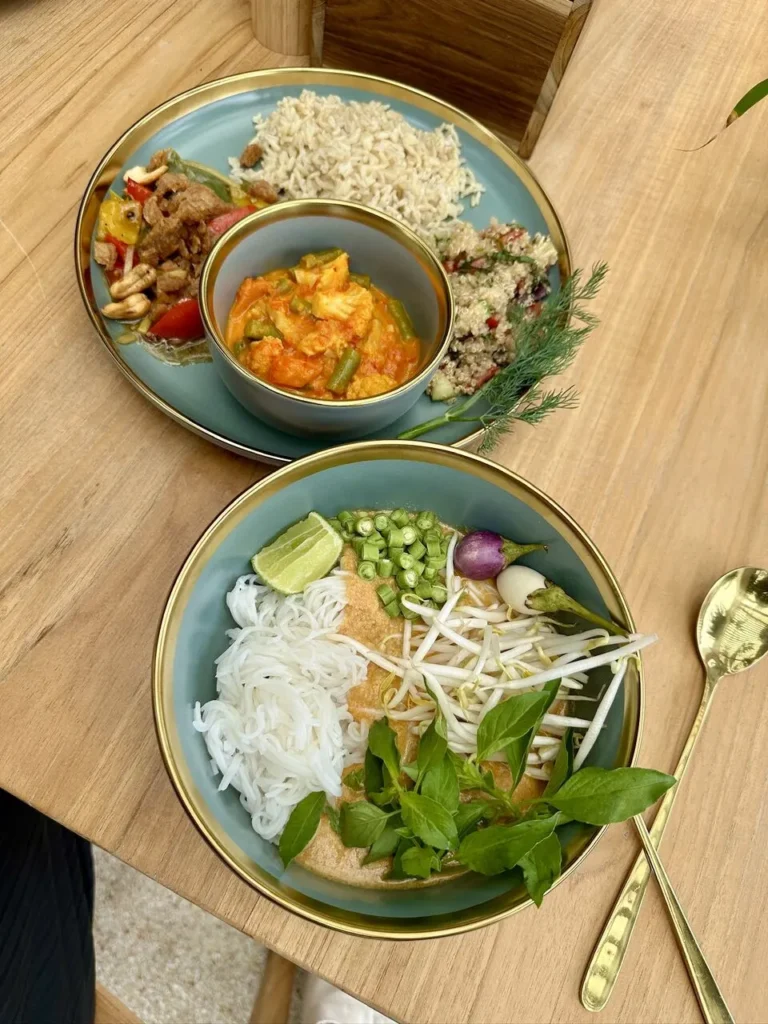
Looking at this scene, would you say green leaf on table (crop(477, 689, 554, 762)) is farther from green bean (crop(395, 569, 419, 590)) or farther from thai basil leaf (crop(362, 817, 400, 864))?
green bean (crop(395, 569, 419, 590))

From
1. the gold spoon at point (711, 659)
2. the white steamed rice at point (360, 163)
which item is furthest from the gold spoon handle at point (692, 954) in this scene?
the white steamed rice at point (360, 163)

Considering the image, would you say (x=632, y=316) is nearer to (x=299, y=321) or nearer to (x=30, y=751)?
(x=299, y=321)

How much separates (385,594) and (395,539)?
82 millimetres

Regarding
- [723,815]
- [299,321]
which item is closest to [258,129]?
[299,321]

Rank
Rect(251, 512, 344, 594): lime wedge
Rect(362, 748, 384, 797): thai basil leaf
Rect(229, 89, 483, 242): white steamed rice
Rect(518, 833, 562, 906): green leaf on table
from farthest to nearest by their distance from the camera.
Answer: Rect(229, 89, 483, 242): white steamed rice → Rect(251, 512, 344, 594): lime wedge → Rect(362, 748, 384, 797): thai basil leaf → Rect(518, 833, 562, 906): green leaf on table

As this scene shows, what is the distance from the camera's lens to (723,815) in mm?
1059

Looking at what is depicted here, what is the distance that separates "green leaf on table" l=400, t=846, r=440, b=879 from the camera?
830 millimetres

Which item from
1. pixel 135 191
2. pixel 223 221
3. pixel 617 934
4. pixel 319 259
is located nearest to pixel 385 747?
pixel 617 934

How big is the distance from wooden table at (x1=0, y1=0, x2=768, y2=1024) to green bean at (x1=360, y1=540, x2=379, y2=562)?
24cm

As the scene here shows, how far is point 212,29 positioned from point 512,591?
1326 millimetres

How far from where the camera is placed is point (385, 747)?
886 mm

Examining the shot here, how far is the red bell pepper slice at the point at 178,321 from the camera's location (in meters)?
1.20

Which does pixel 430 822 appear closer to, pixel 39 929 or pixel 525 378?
pixel 525 378

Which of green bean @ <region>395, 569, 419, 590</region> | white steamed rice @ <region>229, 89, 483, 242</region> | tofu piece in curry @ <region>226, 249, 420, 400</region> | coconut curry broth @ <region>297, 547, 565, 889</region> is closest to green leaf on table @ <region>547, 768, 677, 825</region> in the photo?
coconut curry broth @ <region>297, 547, 565, 889</region>
